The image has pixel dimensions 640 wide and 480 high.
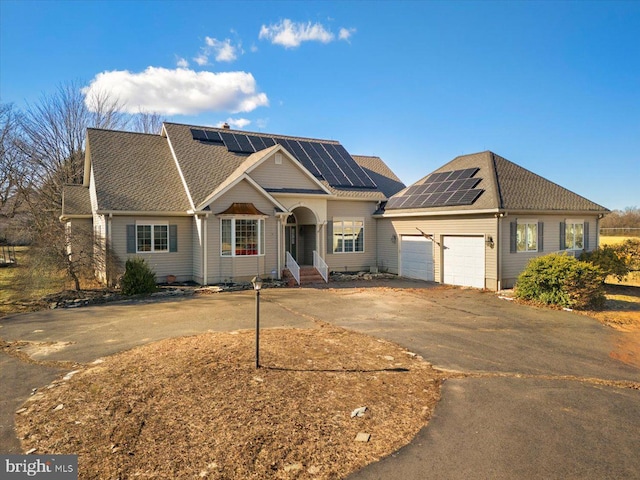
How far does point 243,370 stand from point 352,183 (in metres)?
17.4

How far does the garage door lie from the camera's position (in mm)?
19766

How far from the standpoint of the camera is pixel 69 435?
16.2 feet

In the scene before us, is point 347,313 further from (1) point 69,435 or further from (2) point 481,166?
(2) point 481,166

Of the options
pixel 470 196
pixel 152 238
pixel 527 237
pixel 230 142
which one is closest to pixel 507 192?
pixel 470 196

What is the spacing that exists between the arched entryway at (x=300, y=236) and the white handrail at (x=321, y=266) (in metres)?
1.08

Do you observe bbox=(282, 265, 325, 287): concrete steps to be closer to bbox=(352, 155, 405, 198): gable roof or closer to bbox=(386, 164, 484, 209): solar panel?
bbox=(386, 164, 484, 209): solar panel

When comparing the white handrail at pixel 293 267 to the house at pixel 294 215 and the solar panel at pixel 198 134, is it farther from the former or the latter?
the solar panel at pixel 198 134

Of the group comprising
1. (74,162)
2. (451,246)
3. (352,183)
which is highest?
(74,162)

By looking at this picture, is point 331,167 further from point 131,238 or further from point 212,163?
point 131,238

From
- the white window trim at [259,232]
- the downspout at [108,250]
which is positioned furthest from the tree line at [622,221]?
the downspout at [108,250]

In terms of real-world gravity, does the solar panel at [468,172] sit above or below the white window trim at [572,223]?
above

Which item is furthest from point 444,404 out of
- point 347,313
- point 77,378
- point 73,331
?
point 73,331

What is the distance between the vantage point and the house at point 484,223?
663 inches

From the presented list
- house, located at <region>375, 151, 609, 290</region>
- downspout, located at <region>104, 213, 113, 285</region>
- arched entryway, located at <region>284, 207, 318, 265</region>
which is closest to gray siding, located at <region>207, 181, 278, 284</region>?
arched entryway, located at <region>284, 207, 318, 265</region>
